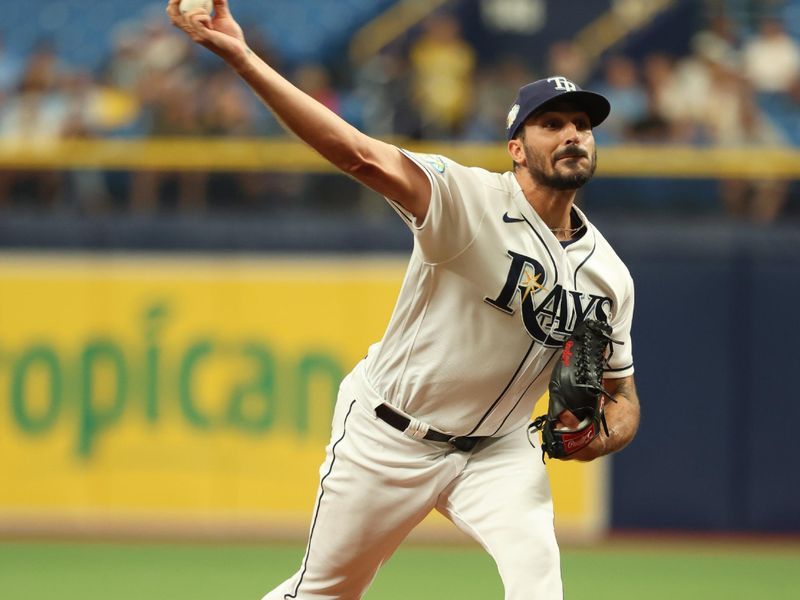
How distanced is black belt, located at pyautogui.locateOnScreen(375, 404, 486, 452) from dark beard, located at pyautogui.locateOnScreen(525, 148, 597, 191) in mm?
924

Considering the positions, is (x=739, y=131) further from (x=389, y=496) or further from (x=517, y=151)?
(x=389, y=496)

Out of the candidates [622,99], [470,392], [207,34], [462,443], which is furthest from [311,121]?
[622,99]

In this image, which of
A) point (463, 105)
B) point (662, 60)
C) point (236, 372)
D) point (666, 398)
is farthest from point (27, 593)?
point (662, 60)

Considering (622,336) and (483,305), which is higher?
(483,305)

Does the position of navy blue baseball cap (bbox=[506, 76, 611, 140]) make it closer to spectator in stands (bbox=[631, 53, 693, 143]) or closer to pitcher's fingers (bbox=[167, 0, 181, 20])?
pitcher's fingers (bbox=[167, 0, 181, 20])

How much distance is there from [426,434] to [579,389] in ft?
1.86

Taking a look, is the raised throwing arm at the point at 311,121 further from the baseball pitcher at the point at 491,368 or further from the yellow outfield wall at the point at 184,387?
the yellow outfield wall at the point at 184,387

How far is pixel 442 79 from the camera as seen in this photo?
10070 mm

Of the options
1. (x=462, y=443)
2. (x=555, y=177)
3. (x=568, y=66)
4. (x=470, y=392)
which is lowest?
(x=462, y=443)

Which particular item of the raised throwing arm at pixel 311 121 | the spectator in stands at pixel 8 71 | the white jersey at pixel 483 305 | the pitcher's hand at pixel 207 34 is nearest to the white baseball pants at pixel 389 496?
the white jersey at pixel 483 305

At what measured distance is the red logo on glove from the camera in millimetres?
4207

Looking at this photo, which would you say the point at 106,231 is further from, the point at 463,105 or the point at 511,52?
the point at 511,52

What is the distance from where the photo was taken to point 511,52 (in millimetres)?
12430

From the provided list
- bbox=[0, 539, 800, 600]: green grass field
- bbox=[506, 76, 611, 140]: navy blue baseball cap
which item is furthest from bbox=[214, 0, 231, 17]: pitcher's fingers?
bbox=[0, 539, 800, 600]: green grass field
